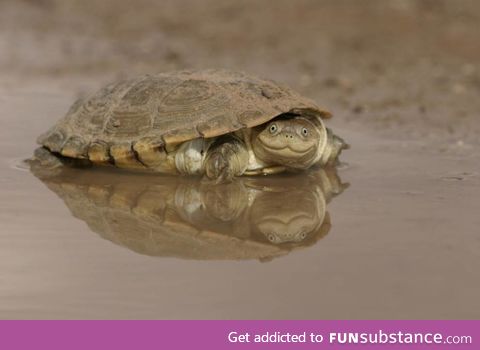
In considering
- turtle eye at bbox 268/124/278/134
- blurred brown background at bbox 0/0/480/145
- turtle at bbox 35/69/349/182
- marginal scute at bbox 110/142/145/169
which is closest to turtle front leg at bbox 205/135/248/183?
turtle at bbox 35/69/349/182

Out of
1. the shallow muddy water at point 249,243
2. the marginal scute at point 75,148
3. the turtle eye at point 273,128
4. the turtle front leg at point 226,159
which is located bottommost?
the shallow muddy water at point 249,243

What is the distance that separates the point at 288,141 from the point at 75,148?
153 cm

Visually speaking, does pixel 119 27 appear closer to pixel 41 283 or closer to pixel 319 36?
pixel 319 36

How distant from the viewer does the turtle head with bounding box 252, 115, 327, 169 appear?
247 inches

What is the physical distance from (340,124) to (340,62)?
2.92 metres

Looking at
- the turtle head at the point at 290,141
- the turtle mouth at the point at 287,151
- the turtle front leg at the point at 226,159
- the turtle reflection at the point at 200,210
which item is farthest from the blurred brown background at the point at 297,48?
the turtle reflection at the point at 200,210

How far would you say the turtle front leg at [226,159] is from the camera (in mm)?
6266

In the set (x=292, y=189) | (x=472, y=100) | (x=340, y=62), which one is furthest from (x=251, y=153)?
(x=340, y=62)

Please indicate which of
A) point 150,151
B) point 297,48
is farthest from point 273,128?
point 297,48

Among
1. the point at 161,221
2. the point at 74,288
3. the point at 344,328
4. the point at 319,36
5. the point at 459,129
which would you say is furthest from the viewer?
the point at 319,36

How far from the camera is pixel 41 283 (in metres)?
4.34

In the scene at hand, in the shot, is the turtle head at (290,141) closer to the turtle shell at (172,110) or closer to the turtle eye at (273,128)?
the turtle eye at (273,128)

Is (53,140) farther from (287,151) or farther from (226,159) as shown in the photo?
(287,151)

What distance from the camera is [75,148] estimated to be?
21.9 feet
